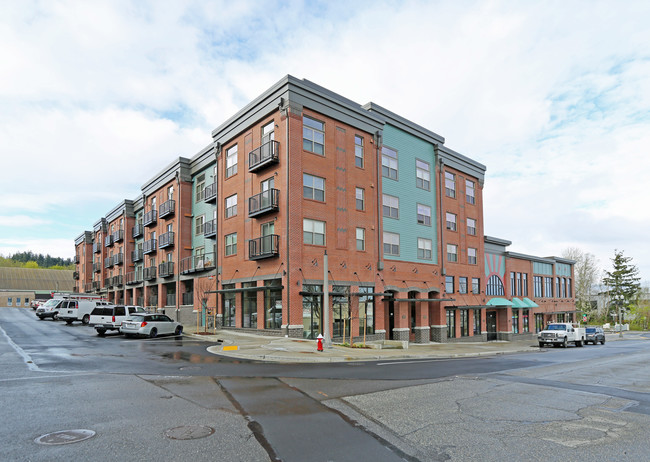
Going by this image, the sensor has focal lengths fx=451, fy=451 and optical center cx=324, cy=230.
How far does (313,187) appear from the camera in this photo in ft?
98.2

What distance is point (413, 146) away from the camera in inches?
1540

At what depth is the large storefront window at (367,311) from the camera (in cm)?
3209

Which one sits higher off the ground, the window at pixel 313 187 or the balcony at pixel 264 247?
the window at pixel 313 187

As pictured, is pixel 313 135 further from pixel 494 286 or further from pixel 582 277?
pixel 582 277

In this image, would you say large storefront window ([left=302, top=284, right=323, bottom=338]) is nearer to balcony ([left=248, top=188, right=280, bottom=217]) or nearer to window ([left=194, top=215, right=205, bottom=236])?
balcony ([left=248, top=188, right=280, bottom=217])

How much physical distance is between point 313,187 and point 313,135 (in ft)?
11.7

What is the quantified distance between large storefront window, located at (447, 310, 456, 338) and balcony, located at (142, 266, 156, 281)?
3045cm

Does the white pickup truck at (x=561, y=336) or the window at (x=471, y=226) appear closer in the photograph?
the white pickup truck at (x=561, y=336)

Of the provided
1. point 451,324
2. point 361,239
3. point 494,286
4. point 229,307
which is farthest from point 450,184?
point 229,307

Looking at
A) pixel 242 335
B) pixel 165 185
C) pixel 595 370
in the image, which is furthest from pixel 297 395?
pixel 165 185

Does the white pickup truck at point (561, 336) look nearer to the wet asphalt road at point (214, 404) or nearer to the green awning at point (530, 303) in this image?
the green awning at point (530, 303)

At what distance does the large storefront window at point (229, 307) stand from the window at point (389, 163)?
48.8 ft

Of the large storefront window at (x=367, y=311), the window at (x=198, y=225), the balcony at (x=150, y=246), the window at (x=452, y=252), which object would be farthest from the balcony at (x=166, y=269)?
the window at (x=452, y=252)

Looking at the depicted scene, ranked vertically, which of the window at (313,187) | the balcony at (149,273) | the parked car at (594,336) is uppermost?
the window at (313,187)
